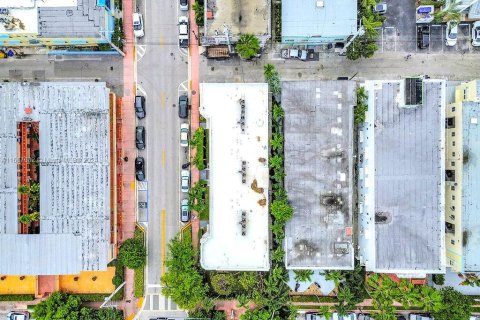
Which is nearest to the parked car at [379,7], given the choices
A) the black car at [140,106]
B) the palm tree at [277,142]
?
the palm tree at [277,142]

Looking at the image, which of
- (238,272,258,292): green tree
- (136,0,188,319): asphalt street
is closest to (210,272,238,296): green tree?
(238,272,258,292): green tree

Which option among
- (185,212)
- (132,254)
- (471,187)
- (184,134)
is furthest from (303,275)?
(184,134)

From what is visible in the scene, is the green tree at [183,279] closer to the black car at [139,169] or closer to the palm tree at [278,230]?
the black car at [139,169]

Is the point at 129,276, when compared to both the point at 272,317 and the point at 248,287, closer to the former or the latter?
the point at 248,287

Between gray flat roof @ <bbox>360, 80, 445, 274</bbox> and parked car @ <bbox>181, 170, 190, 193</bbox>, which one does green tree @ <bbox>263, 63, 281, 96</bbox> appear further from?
parked car @ <bbox>181, 170, 190, 193</bbox>

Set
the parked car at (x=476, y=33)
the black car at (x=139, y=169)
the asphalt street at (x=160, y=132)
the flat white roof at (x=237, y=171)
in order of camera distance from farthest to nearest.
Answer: the asphalt street at (x=160, y=132) < the black car at (x=139, y=169) < the parked car at (x=476, y=33) < the flat white roof at (x=237, y=171)

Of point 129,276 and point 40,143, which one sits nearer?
point 40,143

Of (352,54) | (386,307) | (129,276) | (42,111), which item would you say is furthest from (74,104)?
(386,307)
